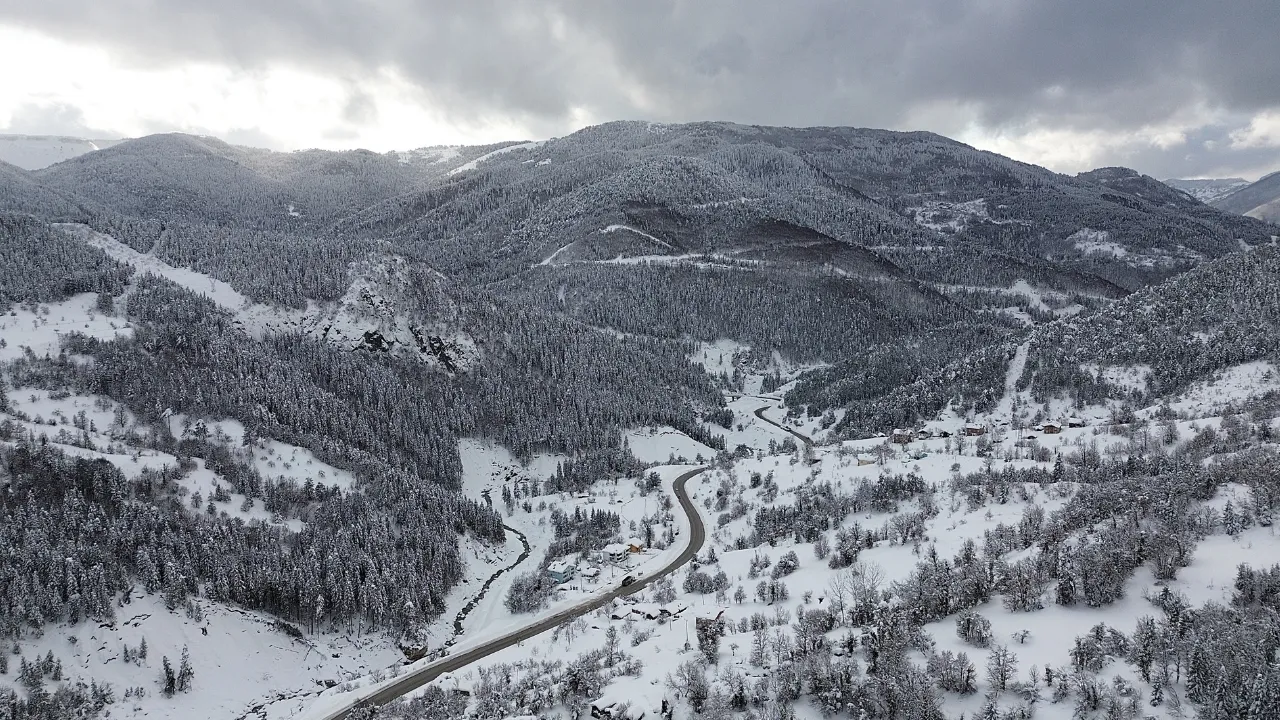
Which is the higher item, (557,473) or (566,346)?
(566,346)

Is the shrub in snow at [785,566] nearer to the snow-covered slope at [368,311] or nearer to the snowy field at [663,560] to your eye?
the snowy field at [663,560]

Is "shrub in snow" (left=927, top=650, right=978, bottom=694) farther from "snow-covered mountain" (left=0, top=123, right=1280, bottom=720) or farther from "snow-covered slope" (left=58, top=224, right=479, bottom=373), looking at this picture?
"snow-covered slope" (left=58, top=224, right=479, bottom=373)

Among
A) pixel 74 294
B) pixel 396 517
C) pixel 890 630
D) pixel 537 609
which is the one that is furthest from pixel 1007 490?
pixel 74 294

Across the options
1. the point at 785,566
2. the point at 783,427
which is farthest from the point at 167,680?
the point at 783,427

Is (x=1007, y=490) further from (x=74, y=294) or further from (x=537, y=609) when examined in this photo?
Result: (x=74, y=294)

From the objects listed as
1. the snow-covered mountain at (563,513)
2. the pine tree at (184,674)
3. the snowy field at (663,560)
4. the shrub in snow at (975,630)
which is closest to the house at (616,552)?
the snowy field at (663,560)

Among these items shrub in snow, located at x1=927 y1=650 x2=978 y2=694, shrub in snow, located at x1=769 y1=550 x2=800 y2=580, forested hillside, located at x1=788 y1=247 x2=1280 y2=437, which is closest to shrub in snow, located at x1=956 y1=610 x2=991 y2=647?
shrub in snow, located at x1=927 y1=650 x2=978 y2=694
